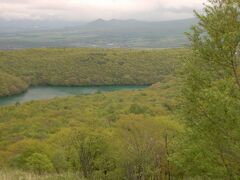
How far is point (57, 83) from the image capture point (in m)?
116

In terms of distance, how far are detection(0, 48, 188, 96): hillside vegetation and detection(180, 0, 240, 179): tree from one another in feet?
315

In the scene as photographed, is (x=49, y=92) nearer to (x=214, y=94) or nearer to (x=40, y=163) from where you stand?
(x=40, y=163)

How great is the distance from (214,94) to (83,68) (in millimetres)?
116917

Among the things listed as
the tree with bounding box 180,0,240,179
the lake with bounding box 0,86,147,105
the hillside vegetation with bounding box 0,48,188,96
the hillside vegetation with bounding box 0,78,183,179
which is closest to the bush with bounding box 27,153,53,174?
the hillside vegetation with bounding box 0,78,183,179

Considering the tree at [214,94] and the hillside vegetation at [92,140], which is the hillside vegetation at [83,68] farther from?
the tree at [214,94]

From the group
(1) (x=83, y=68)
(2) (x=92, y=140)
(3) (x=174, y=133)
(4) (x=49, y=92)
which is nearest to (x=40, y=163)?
(2) (x=92, y=140)

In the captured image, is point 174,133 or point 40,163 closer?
point 174,133

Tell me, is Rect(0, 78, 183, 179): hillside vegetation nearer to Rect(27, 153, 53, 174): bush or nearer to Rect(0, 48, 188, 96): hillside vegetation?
Rect(27, 153, 53, 174): bush

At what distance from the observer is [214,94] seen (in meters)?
10.3

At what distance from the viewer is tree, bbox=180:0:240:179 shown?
10.7m

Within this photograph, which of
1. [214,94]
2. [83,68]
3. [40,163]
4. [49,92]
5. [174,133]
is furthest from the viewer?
[83,68]

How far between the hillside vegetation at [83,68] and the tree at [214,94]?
96.2 meters

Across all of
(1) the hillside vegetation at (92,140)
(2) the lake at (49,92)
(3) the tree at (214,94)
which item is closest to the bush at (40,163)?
(1) the hillside vegetation at (92,140)

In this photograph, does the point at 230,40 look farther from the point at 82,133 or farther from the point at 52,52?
the point at 52,52
